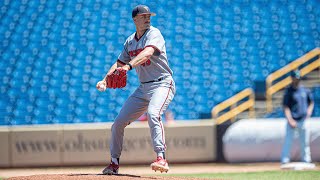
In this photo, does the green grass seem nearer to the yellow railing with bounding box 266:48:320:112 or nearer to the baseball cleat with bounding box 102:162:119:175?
the baseball cleat with bounding box 102:162:119:175

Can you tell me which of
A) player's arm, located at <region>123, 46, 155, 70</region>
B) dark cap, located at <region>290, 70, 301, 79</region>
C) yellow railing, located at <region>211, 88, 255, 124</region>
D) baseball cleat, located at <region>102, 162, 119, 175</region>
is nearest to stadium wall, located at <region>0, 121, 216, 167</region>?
yellow railing, located at <region>211, 88, 255, 124</region>

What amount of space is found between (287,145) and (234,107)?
3.59 meters

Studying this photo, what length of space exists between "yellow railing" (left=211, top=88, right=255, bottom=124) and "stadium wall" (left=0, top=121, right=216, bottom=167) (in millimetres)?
1634

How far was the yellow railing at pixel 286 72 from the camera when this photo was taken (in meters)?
13.8

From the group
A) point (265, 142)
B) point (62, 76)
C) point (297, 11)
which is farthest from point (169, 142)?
point (297, 11)

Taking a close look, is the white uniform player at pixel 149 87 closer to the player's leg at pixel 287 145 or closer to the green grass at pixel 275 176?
the green grass at pixel 275 176

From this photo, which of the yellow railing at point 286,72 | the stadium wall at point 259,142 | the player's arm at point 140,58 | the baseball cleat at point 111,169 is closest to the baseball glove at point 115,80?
the player's arm at point 140,58

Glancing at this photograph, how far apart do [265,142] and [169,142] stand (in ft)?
5.83

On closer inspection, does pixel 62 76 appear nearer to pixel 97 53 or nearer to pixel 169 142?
pixel 97 53

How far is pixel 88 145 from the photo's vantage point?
11.8 metres

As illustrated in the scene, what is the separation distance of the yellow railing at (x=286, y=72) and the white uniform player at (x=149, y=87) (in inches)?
311

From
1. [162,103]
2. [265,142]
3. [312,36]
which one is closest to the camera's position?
[162,103]

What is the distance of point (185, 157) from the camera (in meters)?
11.7

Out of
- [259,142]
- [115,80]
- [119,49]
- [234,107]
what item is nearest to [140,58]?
[115,80]
